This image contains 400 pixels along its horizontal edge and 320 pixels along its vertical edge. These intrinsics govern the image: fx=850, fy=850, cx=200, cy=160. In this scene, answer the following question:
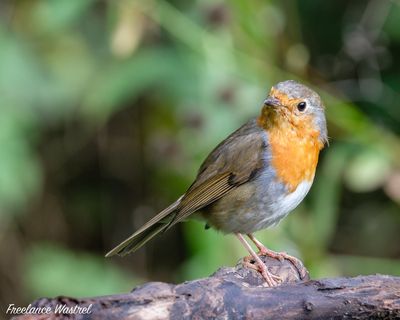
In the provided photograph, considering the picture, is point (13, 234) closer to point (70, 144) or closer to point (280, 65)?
point (70, 144)

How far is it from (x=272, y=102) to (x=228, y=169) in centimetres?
46

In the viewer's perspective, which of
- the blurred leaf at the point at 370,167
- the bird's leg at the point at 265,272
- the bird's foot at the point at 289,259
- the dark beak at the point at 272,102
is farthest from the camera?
the blurred leaf at the point at 370,167

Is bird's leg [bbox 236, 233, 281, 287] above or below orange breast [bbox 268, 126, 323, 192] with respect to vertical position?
below

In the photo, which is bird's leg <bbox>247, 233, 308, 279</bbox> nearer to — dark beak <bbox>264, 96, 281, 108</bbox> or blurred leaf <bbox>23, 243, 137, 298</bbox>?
dark beak <bbox>264, 96, 281, 108</bbox>

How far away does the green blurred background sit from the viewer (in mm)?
5051

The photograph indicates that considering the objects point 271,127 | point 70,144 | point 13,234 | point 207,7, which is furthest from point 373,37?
point 13,234

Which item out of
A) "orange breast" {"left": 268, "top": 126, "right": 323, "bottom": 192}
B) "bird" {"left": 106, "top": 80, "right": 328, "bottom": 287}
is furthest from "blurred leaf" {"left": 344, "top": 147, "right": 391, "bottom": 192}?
"orange breast" {"left": 268, "top": 126, "right": 323, "bottom": 192}

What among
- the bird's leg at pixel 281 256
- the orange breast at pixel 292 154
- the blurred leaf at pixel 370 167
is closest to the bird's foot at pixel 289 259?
the bird's leg at pixel 281 256

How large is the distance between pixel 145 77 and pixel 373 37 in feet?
5.39

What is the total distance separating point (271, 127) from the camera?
4.34m

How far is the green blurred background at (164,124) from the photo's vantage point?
5.05m

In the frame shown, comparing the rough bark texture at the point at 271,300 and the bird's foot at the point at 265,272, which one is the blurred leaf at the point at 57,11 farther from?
the rough bark texture at the point at 271,300

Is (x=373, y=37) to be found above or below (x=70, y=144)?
above

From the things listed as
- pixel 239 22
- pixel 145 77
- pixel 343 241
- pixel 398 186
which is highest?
pixel 239 22
